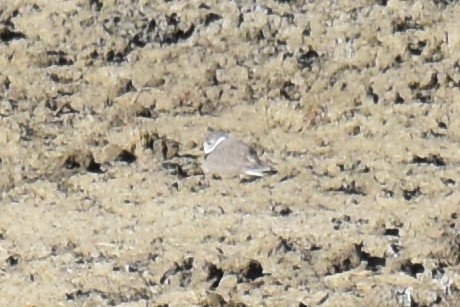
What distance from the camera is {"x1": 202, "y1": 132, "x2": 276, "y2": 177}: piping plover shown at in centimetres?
182

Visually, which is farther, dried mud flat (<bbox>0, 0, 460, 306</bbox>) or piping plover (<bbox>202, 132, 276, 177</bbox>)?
piping plover (<bbox>202, 132, 276, 177</bbox>)

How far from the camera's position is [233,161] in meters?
1.83

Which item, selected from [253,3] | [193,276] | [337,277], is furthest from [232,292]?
[253,3]

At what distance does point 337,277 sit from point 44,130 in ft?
2.17

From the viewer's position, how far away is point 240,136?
188cm

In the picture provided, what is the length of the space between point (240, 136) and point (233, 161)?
7cm

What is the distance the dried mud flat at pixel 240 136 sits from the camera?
1709 mm

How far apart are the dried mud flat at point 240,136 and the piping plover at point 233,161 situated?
0.02 metres

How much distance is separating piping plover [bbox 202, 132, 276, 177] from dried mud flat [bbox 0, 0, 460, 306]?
0.08 feet

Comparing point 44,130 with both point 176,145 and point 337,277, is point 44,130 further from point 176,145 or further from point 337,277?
point 337,277

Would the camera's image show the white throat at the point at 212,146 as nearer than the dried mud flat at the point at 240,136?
No

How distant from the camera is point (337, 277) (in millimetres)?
1684

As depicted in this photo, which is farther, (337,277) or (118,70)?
(118,70)

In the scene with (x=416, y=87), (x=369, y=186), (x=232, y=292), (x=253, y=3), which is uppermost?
(x=253, y=3)
